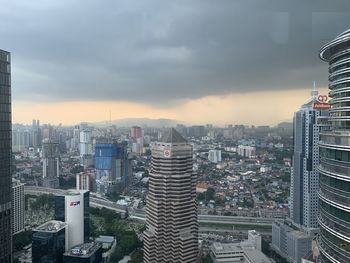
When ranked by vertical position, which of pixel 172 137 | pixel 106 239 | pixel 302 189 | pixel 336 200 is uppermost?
pixel 172 137

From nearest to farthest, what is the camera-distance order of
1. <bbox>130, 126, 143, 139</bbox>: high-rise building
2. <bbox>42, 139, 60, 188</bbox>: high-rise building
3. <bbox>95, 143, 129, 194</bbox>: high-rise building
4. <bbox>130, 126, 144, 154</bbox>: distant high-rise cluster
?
<bbox>130, 126, 143, 139</bbox>: high-rise building
<bbox>130, 126, 144, 154</bbox>: distant high-rise cluster
<bbox>42, 139, 60, 188</bbox>: high-rise building
<bbox>95, 143, 129, 194</bbox>: high-rise building

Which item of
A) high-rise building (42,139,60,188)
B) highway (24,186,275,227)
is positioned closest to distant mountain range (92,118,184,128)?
highway (24,186,275,227)

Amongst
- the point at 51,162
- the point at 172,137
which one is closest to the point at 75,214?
the point at 172,137

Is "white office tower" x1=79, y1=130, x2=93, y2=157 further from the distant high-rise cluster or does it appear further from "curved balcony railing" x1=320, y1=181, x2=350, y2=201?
"curved balcony railing" x1=320, y1=181, x2=350, y2=201

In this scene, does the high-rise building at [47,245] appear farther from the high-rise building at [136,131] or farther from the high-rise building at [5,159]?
the high-rise building at [136,131]

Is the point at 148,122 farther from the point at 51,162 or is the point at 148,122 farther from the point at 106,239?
the point at 51,162

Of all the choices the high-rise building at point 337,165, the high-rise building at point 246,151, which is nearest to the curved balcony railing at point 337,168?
the high-rise building at point 337,165
